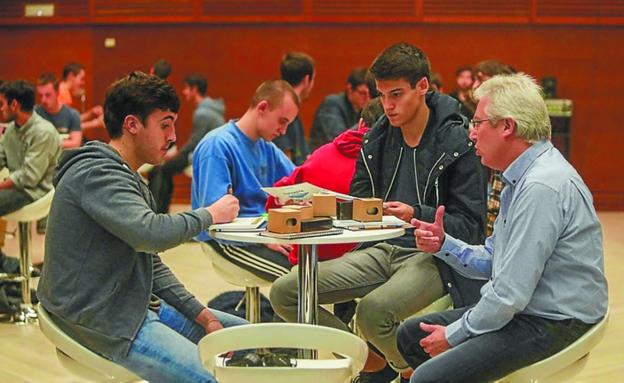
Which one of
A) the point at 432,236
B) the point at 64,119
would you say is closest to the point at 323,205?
the point at 432,236

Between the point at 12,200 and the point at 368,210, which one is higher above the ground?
the point at 368,210

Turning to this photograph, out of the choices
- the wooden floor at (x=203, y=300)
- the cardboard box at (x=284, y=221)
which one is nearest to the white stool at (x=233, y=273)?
the wooden floor at (x=203, y=300)

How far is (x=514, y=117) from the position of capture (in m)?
2.77

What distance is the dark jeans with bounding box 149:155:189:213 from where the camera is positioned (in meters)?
8.50

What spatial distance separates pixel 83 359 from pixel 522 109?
146cm

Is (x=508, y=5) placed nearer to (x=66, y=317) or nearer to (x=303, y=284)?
(x=303, y=284)

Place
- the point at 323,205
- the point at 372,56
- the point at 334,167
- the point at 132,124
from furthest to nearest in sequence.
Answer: the point at 372,56 → the point at 334,167 → the point at 323,205 → the point at 132,124

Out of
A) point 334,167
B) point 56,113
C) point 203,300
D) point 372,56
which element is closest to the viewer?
point 334,167

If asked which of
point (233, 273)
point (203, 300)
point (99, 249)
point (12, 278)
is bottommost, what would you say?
point (203, 300)

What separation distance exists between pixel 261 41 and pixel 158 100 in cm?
763

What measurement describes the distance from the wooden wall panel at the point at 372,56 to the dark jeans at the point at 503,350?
772cm

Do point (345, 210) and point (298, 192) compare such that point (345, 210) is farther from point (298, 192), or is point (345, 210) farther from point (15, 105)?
point (15, 105)

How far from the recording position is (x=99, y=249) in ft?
8.84

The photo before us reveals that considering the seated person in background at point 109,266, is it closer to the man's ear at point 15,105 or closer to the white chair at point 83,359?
the white chair at point 83,359
